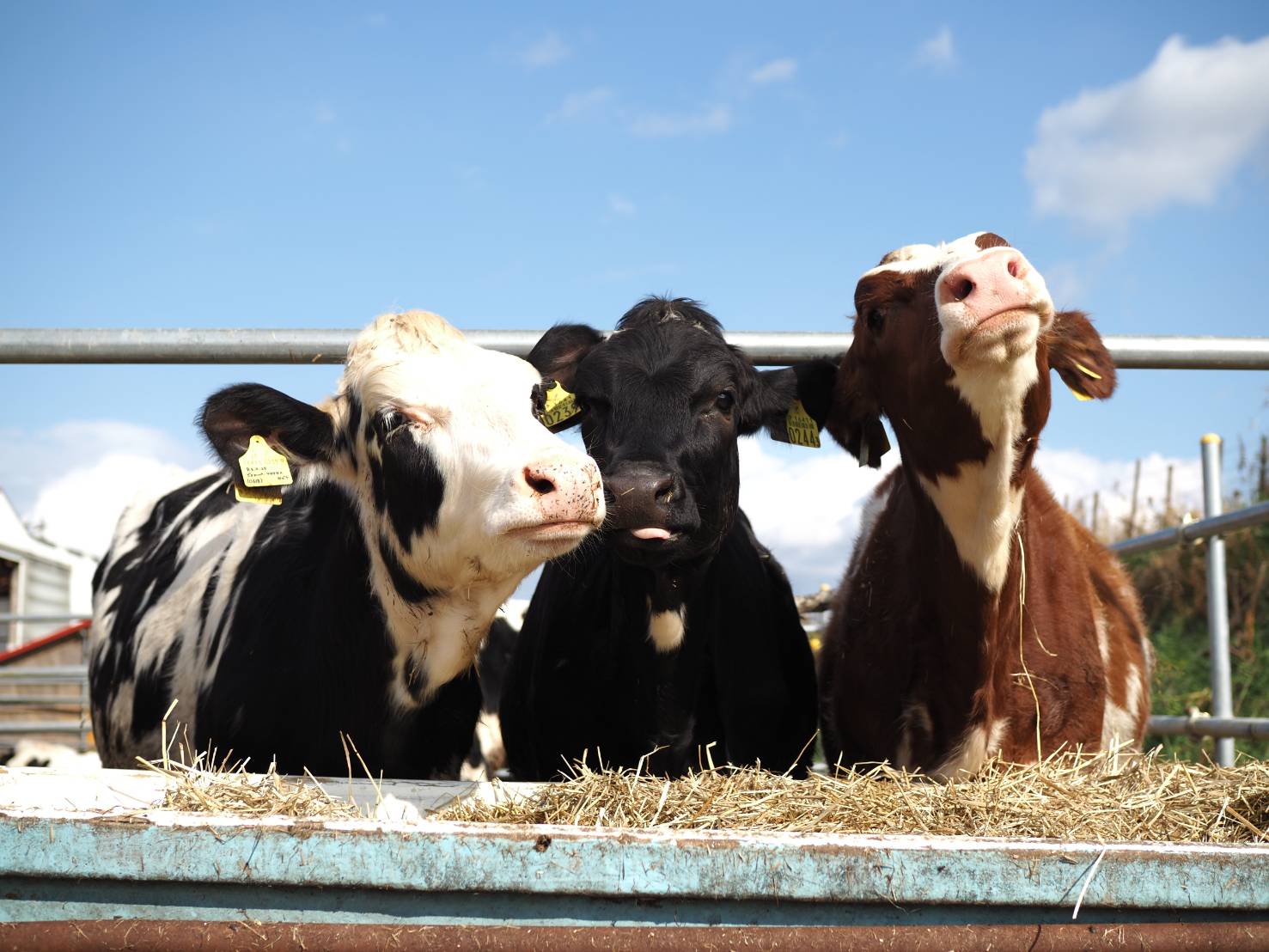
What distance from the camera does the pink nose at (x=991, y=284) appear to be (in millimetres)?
3279

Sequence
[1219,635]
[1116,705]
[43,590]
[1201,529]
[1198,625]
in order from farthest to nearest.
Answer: [43,590] < [1198,625] < [1219,635] < [1201,529] < [1116,705]

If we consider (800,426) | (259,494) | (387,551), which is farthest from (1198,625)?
(259,494)

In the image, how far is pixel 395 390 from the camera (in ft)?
12.1

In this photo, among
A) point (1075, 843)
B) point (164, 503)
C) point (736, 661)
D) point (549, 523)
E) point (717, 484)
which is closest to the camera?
point (1075, 843)

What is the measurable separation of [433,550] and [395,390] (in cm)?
48

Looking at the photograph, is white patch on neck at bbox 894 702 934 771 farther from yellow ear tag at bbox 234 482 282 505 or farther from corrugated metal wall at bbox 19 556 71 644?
corrugated metal wall at bbox 19 556 71 644

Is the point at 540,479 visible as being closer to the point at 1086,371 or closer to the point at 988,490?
the point at 988,490

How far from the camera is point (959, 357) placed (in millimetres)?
3420

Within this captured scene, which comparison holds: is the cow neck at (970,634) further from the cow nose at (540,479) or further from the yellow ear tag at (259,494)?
the yellow ear tag at (259,494)

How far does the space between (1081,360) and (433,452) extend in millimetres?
2066

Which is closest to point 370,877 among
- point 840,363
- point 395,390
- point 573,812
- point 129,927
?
point 129,927

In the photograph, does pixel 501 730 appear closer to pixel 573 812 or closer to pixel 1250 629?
pixel 573 812

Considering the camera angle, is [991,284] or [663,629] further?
[663,629]

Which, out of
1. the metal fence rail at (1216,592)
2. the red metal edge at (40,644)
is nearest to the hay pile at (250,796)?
the metal fence rail at (1216,592)
